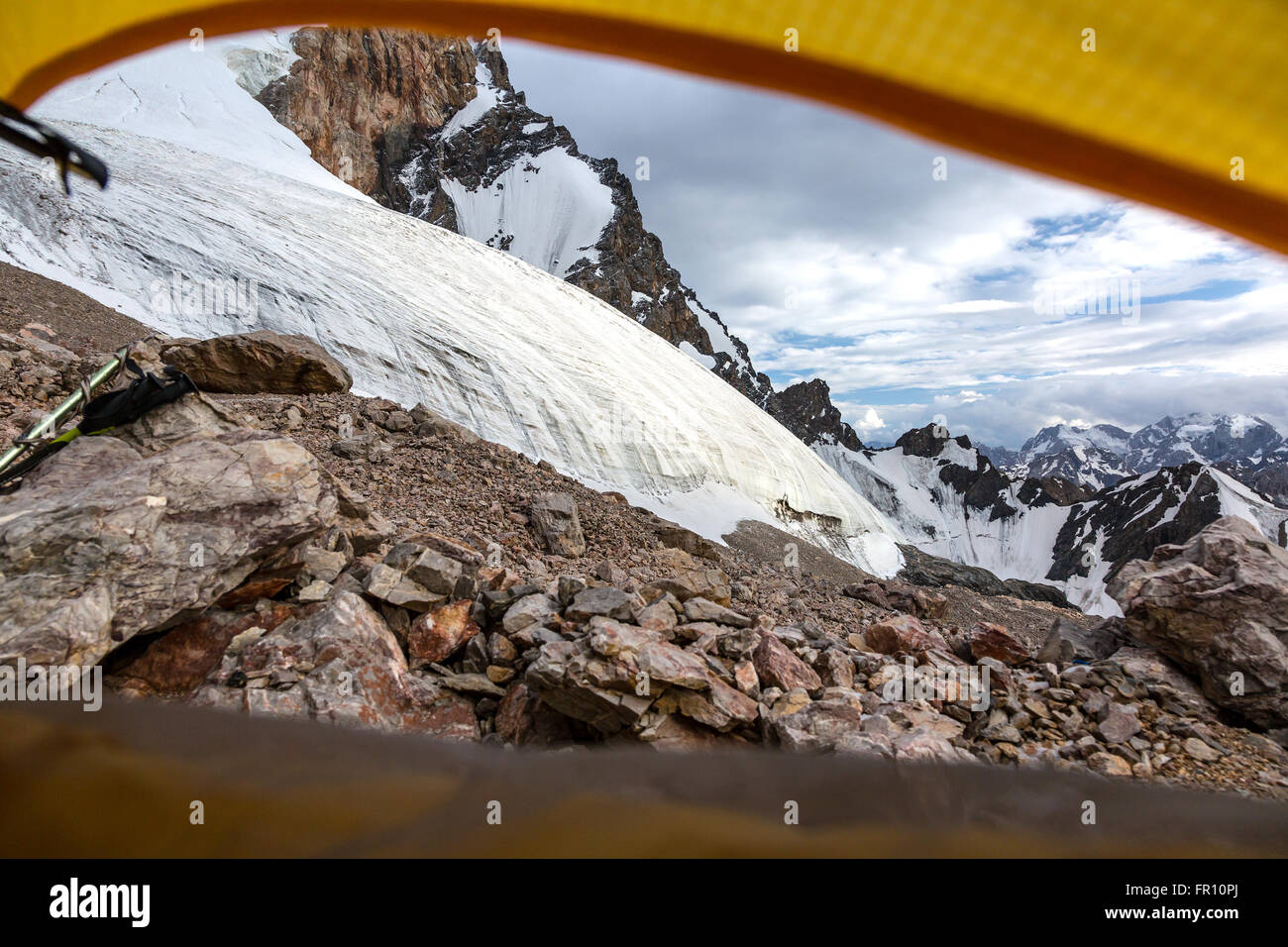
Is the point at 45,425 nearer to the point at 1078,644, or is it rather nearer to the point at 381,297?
the point at 1078,644

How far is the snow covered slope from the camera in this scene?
1384 cm

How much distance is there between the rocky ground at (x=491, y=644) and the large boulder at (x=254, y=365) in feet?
15.5

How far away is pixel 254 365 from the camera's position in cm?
1023

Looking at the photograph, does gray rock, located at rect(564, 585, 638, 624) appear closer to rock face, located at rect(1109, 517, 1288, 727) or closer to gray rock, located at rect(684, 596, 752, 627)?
gray rock, located at rect(684, 596, 752, 627)

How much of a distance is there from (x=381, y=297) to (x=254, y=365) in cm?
737

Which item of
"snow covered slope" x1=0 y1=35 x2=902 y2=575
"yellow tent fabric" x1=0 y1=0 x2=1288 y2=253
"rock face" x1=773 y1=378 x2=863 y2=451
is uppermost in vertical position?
"rock face" x1=773 y1=378 x2=863 y2=451

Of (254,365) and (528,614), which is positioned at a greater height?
(254,365)

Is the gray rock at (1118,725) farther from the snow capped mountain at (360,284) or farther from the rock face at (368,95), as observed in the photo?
the rock face at (368,95)

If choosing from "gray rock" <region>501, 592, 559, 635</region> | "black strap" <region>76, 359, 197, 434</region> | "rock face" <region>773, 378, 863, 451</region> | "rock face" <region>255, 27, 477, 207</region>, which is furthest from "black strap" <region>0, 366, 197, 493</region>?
"rock face" <region>773, 378, 863, 451</region>

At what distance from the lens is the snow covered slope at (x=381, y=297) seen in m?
13.8

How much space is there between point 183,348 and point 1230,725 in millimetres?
13851

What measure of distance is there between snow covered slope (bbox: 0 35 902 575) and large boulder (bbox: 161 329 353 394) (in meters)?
2.80

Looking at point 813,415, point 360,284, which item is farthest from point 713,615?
point 813,415
